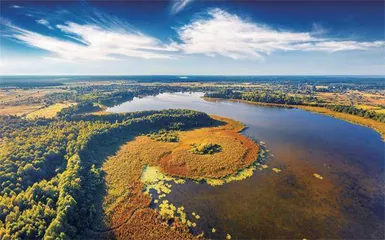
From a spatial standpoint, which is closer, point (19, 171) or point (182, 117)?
point (19, 171)

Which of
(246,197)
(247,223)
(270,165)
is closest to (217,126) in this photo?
(270,165)

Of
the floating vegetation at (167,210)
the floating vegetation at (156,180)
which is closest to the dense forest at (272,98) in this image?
the floating vegetation at (156,180)

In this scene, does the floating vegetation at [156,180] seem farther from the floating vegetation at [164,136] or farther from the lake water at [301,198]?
the floating vegetation at [164,136]

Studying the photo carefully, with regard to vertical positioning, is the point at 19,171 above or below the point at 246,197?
above

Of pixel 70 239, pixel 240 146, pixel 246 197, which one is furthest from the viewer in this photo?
pixel 240 146

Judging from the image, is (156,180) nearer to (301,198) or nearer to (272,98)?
(301,198)

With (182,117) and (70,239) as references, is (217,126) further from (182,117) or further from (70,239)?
(70,239)

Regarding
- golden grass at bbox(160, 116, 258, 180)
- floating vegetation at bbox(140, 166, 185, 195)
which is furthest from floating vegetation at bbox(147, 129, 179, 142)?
floating vegetation at bbox(140, 166, 185, 195)
